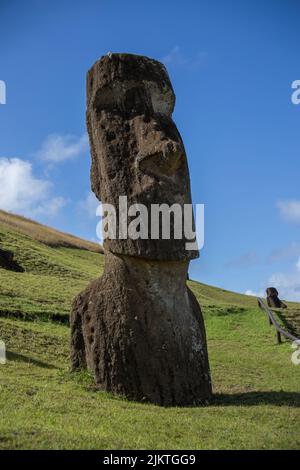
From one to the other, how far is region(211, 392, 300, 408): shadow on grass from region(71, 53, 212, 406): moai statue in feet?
1.29

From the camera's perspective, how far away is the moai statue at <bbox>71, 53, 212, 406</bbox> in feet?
36.3

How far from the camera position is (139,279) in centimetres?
1138

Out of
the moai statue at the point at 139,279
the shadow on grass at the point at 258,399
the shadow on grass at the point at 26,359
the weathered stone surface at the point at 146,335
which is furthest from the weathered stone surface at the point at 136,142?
the shadow on grass at the point at 26,359

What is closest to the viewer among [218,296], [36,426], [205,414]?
[36,426]

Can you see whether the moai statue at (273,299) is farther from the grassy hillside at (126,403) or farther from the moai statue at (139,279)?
the moai statue at (139,279)

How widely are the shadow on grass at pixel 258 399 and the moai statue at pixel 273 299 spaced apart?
679 inches

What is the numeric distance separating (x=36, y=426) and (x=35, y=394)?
2.32m

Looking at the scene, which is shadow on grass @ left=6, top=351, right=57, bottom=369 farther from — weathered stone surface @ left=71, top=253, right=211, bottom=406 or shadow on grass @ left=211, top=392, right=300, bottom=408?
shadow on grass @ left=211, top=392, right=300, bottom=408

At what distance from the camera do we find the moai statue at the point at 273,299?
96.1ft

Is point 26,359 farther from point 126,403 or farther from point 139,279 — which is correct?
point 126,403

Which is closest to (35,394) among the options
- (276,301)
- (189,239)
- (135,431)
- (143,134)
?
(135,431)
